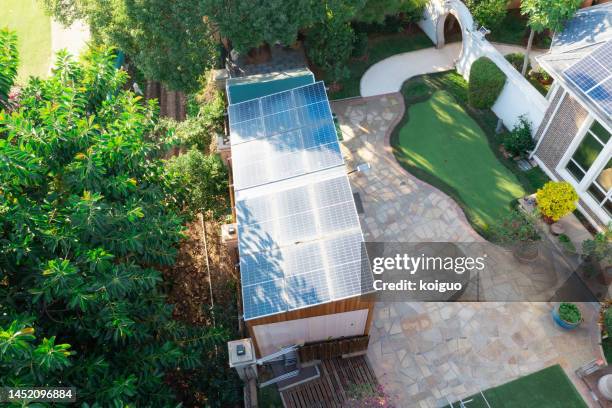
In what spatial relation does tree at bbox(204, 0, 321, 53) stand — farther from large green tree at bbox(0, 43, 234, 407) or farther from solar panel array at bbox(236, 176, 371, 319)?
solar panel array at bbox(236, 176, 371, 319)

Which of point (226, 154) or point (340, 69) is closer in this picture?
point (226, 154)

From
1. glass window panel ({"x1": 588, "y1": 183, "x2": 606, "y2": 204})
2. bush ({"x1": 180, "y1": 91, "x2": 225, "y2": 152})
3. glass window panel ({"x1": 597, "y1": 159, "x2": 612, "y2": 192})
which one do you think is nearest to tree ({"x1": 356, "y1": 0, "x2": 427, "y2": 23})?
bush ({"x1": 180, "y1": 91, "x2": 225, "y2": 152})

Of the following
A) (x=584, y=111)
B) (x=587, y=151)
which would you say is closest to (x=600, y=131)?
(x=584, y=111)

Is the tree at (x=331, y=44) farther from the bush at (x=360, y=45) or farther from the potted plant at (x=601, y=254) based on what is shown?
the potted plant at (x=601, y=254)

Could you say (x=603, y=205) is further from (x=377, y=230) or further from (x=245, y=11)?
(x=245, y=11)

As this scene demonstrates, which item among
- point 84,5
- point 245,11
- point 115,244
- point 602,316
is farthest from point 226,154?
point 602,316

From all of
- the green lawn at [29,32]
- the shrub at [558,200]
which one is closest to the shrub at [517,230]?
the shrub at [558,200]

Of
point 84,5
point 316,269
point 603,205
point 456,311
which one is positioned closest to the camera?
point 316,269
